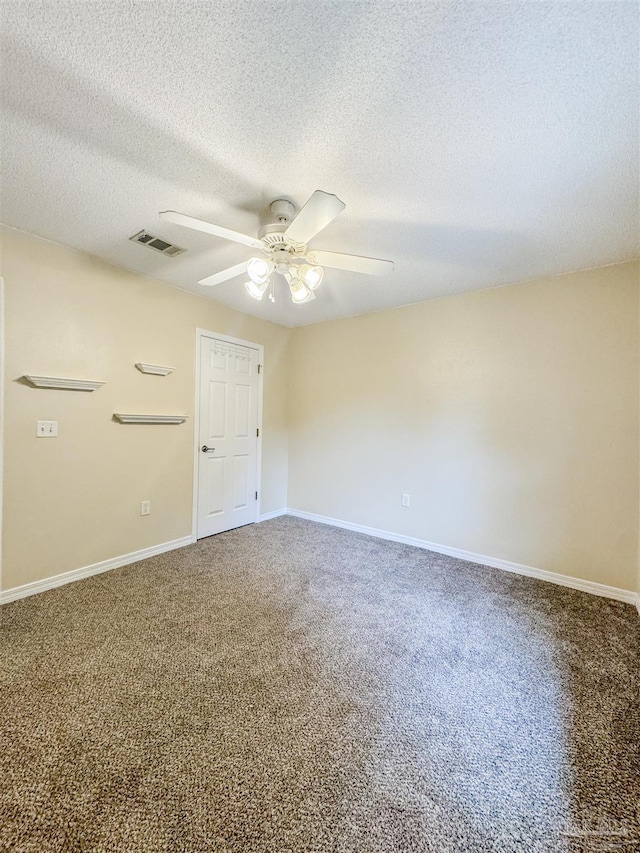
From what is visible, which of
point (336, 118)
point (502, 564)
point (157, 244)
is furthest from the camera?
point (502, 564)

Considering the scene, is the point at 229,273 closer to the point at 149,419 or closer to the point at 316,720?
the point at 149,419

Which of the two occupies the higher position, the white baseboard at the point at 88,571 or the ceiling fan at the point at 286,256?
the ceiling fan at the point at 286,256

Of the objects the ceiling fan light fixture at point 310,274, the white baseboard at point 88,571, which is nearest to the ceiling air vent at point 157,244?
the ceiling fan light fixture at point 310,274

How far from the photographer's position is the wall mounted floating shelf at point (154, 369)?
289cm

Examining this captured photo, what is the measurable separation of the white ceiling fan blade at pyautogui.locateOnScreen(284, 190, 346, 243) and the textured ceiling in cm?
34

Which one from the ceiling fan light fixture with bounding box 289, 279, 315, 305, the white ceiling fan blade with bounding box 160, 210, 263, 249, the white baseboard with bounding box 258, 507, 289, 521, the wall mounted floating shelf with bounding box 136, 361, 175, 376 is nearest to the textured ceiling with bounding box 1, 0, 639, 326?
the white ceiling fan blade with bounding box 160, 210, 263, 249

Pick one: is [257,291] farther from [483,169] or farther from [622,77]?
[622,77]

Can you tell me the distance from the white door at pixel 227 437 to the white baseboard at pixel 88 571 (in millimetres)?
338

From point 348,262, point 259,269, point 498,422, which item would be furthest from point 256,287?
point 498,422

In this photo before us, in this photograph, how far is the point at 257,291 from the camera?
1.95m

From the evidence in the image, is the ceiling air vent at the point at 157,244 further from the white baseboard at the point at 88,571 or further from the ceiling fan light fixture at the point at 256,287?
the white baseboard at the point at 88,571

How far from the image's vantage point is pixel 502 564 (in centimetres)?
294

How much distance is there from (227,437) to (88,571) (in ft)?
5.48

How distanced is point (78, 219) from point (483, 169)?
240 cm
